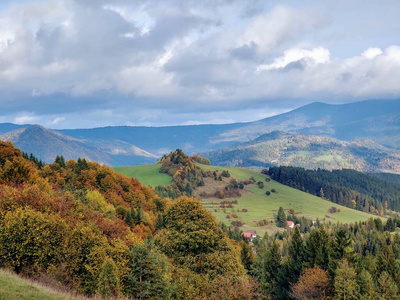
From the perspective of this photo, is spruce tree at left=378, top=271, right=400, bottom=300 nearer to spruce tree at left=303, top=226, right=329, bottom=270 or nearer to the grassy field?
spruce tree at left=303, top=226, right=329, bottom=270

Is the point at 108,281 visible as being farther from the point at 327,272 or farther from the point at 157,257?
the point at 327,272

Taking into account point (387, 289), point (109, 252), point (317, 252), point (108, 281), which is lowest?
point (387, 289)

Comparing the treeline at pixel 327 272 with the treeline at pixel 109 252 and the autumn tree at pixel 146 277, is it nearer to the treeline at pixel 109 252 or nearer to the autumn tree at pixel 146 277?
the treeline at pixel 109 252

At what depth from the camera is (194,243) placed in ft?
197

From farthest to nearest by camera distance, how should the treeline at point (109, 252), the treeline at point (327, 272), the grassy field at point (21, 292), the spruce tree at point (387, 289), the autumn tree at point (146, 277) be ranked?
the spruce tree at point (387, 289), the treeline at point (327, 272), the autumn tree at point (146, 277), the treeline at point (109, 252), the grassy field at point (21, 292)

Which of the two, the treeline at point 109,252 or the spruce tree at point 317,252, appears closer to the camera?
the treeline at point 109,252

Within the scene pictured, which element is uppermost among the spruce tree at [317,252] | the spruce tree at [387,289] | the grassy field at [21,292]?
the grassy field at [21,292]

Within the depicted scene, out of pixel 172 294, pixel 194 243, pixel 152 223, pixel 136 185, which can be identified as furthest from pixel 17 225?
pixel 136 185

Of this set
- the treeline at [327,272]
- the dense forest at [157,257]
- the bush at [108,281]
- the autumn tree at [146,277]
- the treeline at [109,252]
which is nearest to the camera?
the bush at [108,281]

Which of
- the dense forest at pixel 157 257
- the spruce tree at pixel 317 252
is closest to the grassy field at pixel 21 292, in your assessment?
the dense forest at pixel 157 257

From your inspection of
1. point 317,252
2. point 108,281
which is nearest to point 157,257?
point 108,281

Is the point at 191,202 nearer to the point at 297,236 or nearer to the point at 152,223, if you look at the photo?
the point at 297,236

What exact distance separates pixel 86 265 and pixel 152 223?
7280 centimetres

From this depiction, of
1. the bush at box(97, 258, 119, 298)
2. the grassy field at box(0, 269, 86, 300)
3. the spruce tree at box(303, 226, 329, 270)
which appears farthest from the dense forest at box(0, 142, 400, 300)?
the grassy field at box(0, 269, 86, 300)
